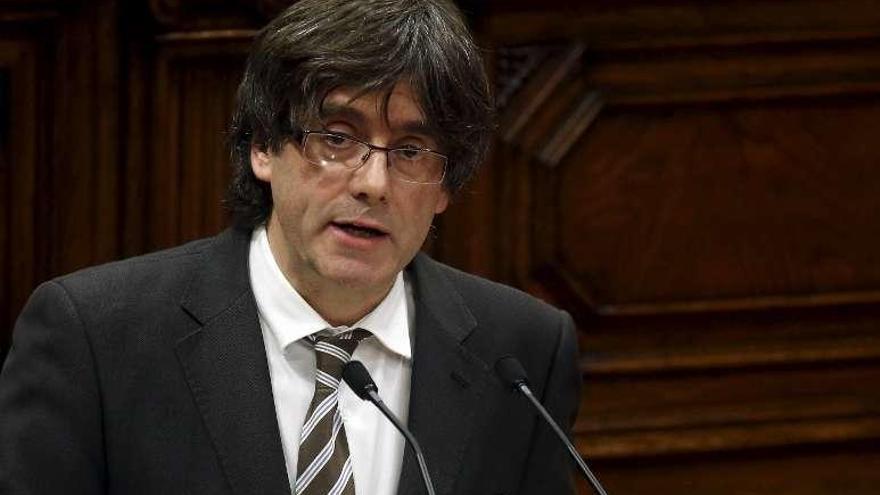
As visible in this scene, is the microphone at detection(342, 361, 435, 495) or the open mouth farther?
the open mouth

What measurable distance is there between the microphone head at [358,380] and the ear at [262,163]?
31cm

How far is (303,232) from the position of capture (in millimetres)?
1894

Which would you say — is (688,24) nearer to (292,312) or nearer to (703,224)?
(703,224)

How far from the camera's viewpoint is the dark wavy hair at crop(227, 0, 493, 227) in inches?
73.4

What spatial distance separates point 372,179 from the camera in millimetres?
1855

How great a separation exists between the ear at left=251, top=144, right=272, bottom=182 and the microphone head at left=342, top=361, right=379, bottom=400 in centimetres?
31

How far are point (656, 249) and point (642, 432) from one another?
290 mm

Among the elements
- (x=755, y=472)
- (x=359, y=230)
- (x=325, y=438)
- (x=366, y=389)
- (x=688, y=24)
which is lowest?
(x=755, y=472)

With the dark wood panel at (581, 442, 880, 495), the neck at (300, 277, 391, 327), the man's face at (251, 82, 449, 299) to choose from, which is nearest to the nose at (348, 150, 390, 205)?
the man's face at (251, 82, 449, 299)

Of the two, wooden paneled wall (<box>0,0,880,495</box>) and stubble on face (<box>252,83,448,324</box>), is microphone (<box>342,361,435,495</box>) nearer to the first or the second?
stubble on face (<box>252,83,448,324</box>)

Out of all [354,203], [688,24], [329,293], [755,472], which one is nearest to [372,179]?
[354,203]

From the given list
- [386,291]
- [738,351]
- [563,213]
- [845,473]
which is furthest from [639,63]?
[386,291]

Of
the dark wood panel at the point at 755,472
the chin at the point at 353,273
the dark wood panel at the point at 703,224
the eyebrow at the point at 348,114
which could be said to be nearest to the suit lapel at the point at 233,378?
the chin at the point at 353,273

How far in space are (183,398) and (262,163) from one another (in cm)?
30
